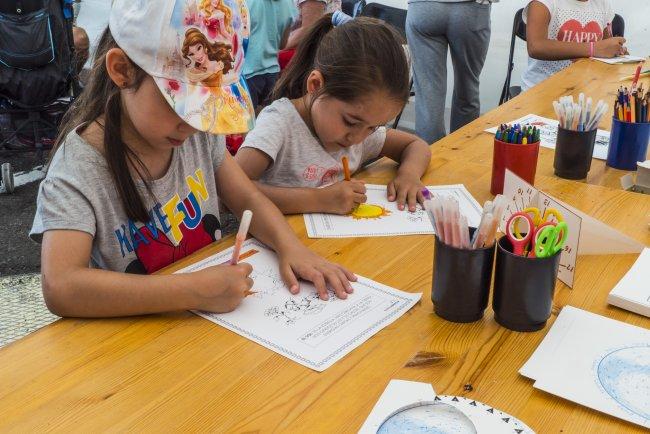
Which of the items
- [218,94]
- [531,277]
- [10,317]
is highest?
[218,94]

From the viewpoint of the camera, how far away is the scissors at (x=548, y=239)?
75 cm

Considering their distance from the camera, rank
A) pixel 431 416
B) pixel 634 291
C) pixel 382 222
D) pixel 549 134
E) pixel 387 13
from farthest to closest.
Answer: pixel 387 13
pixel 549 134
pixel 382 222
pixel 634 291
pixel 431 416

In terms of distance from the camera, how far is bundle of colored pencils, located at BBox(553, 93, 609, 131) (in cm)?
128

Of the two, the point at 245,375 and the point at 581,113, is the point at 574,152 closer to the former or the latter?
the point at 581,113

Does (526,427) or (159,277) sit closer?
(526,427)

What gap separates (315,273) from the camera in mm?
898

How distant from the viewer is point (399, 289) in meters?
0.90

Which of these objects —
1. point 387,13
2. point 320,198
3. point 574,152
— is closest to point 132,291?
point 320,198

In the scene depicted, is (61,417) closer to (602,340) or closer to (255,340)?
(255,340)

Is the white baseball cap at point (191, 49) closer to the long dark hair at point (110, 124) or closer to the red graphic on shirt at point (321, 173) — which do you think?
the long dark hair at point (110, 124)

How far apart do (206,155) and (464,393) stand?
68 cm

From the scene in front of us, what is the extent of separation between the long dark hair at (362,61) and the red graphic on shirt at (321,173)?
0.51 feet

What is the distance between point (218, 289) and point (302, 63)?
71 centimetres

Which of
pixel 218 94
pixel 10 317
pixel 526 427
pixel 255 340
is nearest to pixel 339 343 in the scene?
pixel 255 340
